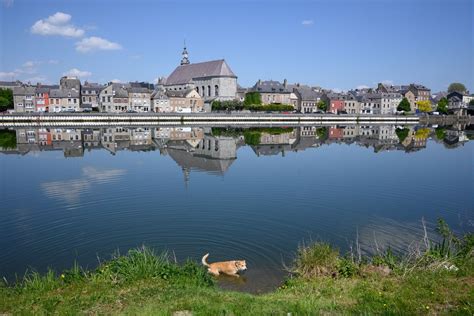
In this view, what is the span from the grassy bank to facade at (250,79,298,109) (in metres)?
91.4

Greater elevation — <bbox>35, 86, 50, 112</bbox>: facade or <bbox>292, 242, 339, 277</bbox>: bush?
<bbox>35, 86, 50, 112</bbox>: facade

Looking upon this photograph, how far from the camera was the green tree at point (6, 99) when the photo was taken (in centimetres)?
8241

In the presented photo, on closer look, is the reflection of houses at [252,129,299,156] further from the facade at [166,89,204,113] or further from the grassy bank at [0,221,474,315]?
the facade at [166,89,204,113]

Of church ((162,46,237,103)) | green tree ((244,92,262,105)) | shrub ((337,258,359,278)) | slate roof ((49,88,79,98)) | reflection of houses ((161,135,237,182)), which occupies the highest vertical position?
church ((162,46,237,103))

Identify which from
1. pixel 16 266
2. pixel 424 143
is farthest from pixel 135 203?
pixel 424 143

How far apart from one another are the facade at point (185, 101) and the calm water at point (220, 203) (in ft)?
207

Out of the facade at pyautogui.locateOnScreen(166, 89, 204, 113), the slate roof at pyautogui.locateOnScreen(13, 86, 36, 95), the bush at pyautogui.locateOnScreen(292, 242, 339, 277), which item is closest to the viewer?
the bush at pyautogui.locateOnScreen(292, 242, 339, 277)

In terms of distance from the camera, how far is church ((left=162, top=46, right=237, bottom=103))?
326 ft

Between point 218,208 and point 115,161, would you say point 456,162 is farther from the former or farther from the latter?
point 115,161

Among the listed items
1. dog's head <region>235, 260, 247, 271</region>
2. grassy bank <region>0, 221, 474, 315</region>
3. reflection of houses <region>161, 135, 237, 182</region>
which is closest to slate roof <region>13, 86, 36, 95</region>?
reflection of houses <region>161, 135, 237, 182</region>

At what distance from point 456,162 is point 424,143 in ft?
49.6

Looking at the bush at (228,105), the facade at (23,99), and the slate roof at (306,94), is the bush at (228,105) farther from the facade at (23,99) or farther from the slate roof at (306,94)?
the facade at (23,99)

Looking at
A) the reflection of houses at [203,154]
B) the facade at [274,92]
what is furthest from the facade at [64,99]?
the reflection of houses at [203,154]

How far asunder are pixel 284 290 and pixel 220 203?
877 centimetres
